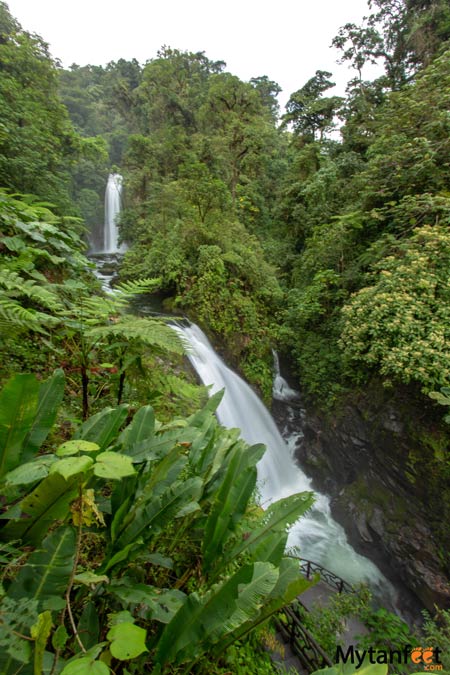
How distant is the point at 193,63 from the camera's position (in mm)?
20969

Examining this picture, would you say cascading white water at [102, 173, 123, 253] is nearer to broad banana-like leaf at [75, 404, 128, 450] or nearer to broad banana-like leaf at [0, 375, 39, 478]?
broad banana-like leaf at [75, 404, 128, 450]

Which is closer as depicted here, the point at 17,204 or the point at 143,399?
the point at 143,399

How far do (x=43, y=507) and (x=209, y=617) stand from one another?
A: 0.73 meters

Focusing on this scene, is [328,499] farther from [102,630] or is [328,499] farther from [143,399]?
[102,630]

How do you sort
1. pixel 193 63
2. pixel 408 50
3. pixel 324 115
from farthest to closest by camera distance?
pixel 193 63 → pixel 324 115 → pixel 408 50

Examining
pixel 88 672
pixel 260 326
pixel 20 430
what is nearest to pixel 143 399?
pixel 20 430

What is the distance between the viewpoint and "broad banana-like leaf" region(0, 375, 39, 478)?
115 centimetres

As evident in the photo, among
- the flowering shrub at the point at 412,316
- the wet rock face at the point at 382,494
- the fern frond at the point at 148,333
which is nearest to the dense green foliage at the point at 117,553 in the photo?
the fern frond at the point at 148,333

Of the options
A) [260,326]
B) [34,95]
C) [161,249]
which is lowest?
[260,326]

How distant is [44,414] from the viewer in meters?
1.32

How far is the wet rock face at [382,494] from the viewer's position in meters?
5.42

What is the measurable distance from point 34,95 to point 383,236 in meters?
9.03

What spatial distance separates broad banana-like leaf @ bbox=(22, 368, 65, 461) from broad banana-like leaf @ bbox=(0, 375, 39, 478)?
2.4 inches

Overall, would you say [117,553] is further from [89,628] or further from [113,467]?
[113,467]
